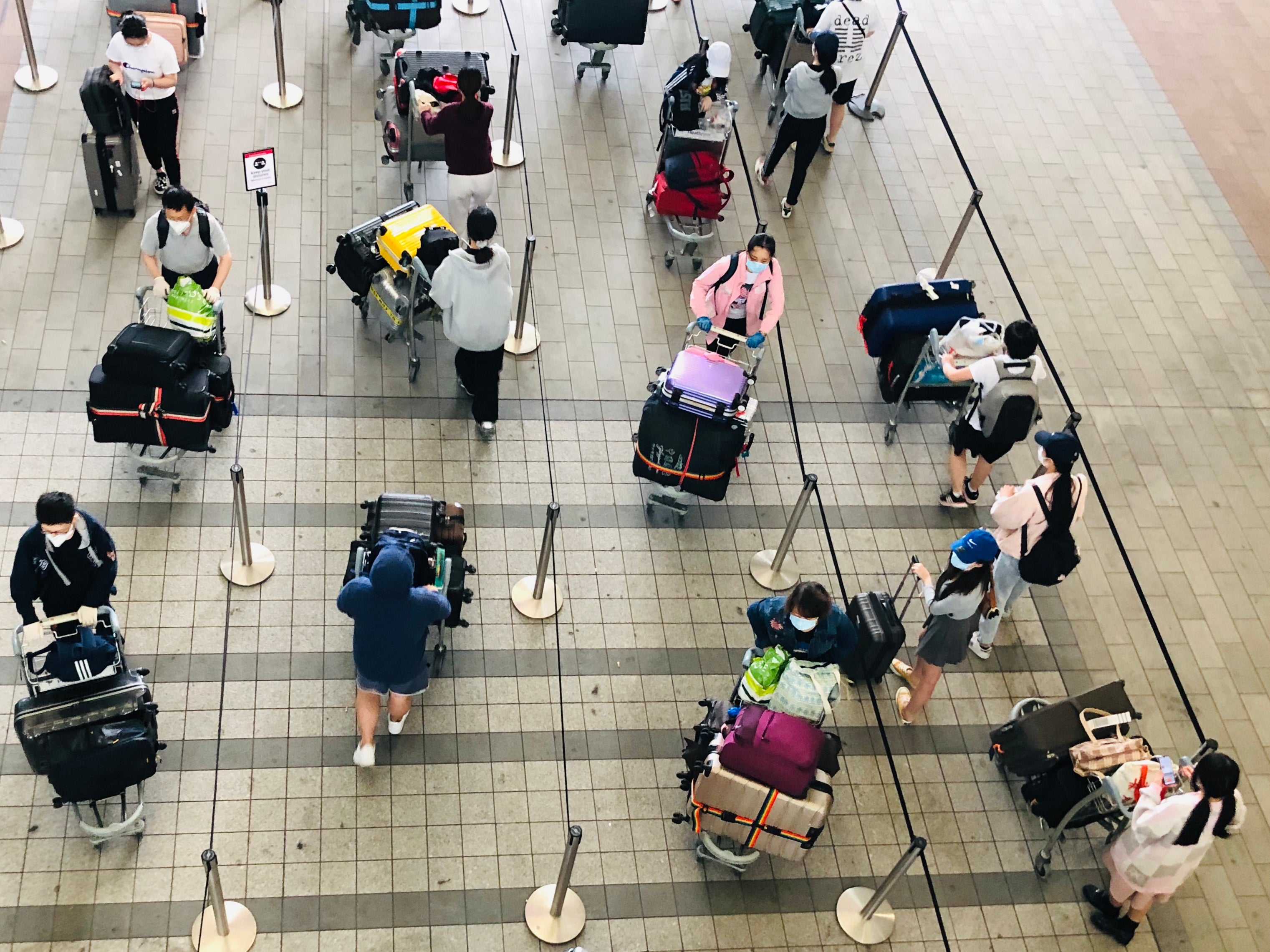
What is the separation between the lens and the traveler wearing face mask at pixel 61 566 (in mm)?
5723

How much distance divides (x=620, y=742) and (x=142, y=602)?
282 centimetres

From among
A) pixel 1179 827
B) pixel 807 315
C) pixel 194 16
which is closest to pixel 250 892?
pixel 1179 827

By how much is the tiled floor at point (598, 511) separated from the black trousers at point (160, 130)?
17.4 inches

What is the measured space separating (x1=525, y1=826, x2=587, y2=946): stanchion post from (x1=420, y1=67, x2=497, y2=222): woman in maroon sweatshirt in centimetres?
451

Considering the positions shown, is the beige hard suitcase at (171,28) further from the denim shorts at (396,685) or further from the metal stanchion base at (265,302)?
Result: the denim shorts at (396,685)

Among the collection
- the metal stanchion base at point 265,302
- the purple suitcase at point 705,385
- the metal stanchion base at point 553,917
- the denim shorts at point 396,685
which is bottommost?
the metal stanchion base at point 553,917

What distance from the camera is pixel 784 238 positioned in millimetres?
10203

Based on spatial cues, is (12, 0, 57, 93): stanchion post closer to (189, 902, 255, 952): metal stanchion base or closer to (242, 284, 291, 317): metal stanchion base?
(242, 284, 291, 317): metal stanchion base

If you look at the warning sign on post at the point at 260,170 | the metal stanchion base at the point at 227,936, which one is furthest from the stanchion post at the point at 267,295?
the metal stanchion base at the point at 227,936

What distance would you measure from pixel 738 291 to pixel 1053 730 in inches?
132

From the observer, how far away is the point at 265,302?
28.6 ft

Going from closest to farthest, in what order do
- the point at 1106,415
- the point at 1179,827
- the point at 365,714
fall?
the point at 1179,827
the point at 365,714
the point at 1106,415

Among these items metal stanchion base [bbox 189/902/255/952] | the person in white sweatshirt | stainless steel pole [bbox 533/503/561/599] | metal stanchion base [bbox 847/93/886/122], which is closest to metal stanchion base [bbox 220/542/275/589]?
stainless steel pole [bbox 533/503/561/599]

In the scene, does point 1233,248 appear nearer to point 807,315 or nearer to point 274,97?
point 807,315
